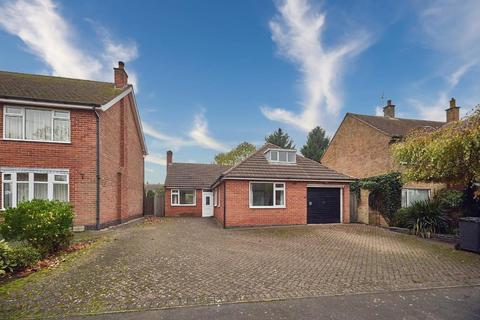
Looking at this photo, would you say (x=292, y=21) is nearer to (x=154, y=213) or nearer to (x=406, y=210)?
(x=406, y=210)

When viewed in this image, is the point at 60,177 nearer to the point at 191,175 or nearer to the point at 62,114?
the point at 62,114

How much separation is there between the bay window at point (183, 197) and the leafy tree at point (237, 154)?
24074 mm

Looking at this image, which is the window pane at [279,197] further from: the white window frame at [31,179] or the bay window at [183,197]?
the bay window at [183,197]

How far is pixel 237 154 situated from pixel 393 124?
31.0 meters

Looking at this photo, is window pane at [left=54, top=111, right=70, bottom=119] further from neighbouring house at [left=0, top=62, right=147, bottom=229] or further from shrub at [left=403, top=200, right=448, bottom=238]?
shrub at [left=403, top=200, right=448, bottom=238]

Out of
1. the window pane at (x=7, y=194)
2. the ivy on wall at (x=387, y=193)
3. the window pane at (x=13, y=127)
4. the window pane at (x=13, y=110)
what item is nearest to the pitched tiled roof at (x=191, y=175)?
the window pane at (x=7, y=194)

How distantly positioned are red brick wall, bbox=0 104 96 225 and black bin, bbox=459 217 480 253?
616 inches

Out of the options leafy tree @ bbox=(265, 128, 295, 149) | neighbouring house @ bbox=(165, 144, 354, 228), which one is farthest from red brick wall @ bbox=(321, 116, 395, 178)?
leafy tree @ bbox=(265, 128, 295, 149)

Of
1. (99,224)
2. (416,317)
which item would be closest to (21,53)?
(99,224)

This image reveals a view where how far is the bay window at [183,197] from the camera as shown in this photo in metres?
24.0

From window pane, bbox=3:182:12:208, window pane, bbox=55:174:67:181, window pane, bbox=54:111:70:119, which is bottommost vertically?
window pane, bbox=3:182:12:208

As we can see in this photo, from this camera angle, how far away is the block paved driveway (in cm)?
482

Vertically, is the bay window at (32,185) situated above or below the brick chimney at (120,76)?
below

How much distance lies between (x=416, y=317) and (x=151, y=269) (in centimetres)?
570
